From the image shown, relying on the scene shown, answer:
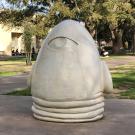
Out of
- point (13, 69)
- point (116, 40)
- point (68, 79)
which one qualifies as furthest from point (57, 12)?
point (68, 79)

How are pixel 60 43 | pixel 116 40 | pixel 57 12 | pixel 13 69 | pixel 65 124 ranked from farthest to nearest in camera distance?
1. pixel 116 40
2. pixel 57 12
3. pixel 13 69
4. pixel 60 43
5. pixel 65 124

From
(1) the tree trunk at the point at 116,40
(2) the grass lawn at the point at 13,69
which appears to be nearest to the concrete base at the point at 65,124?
(2) the grass lawn at the point at 13,69

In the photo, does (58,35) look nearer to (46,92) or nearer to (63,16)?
(46,92)

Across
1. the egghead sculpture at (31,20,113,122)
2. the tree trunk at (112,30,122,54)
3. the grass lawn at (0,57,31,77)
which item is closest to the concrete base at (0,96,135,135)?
the egghead sculpture at (31,20,113,122)

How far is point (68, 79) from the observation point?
7770 mm

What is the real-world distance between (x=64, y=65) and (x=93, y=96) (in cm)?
72

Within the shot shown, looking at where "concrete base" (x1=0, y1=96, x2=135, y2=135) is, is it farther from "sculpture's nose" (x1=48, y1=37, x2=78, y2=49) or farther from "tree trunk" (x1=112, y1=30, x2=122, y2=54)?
"tree trunk" (x1=112, y1=30, x2=122, y2=54)

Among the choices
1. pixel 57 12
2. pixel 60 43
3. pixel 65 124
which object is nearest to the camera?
pixel 65 124

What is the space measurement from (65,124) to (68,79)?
0.74 meters

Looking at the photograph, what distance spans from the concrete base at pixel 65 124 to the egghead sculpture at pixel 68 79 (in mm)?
204

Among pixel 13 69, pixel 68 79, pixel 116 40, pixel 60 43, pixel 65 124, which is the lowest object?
pixel 13 69

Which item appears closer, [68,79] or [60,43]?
[68,79]

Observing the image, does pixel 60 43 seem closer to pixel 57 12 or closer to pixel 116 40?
pixel 57 12

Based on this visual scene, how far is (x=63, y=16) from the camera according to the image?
128 feet
